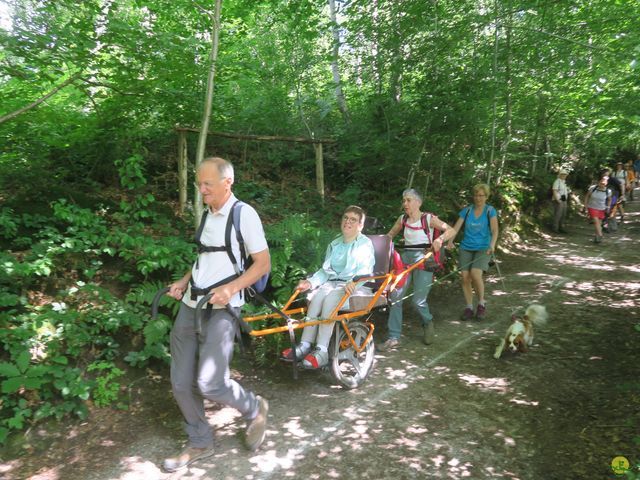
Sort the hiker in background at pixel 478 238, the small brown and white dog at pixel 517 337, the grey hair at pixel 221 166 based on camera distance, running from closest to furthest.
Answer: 1. the grey hair at pixel 221 166
2. the small brown and white dog at pixel 517 337
3. the hiker in background at pixel 478 238

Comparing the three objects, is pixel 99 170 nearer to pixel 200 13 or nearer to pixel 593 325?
pixel 200 13

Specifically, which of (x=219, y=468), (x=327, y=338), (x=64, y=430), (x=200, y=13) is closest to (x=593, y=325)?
(x=327, y=338)

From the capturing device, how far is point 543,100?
12664 mm

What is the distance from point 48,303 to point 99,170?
3.09 metres

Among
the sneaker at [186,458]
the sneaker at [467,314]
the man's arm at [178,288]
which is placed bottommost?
the sneaker at [186,458]

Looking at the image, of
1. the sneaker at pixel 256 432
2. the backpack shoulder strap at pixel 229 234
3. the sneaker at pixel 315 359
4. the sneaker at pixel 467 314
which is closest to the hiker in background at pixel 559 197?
the sneaker at pixel 467 314

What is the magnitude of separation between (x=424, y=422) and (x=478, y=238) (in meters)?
3.30

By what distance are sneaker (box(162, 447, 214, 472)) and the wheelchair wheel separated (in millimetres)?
1491

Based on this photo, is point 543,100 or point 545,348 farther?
point 543,100

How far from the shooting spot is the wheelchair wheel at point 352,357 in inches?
180

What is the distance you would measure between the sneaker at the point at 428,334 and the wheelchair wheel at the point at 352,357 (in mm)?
1357

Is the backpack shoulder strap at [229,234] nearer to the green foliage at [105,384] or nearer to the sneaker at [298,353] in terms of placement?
the sneaker at [298,353]

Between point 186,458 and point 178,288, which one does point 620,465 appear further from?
point 178,288

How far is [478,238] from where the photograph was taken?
6.61 metres
